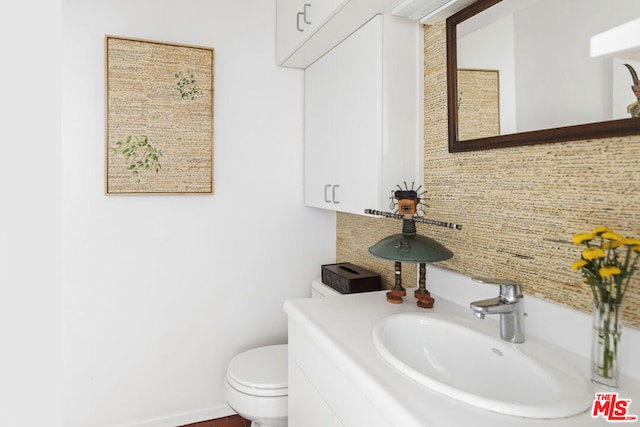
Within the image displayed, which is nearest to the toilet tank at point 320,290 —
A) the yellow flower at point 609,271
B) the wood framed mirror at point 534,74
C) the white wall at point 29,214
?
the wood framed mirror at point 534,74

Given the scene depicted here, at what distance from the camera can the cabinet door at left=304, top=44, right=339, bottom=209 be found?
185cm

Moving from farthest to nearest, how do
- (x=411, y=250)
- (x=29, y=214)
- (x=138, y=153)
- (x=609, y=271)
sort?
(x=138, y=153)
(x=411, y=250)
(x=609, y=271)
(x=29, y=214)

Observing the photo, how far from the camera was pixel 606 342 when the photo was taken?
84cm

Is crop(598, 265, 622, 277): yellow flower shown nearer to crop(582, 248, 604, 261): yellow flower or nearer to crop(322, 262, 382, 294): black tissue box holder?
crop(582, 248, 604, 261): yellow flower

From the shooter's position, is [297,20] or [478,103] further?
[297,20]

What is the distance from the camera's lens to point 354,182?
5.39 feet

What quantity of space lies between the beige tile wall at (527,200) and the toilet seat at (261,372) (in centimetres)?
70

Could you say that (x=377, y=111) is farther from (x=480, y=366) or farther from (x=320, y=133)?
(x=480, y=366)

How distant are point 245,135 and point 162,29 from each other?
24.4 inches

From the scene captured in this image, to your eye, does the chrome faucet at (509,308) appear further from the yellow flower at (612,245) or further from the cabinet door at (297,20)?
the cabinet door at (297,20)

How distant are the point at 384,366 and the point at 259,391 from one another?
86 cm

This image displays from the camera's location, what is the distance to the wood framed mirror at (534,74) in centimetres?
90

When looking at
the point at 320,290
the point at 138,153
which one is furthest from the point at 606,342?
the point at 138,153

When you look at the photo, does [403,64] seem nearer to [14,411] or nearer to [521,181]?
[521,181]
